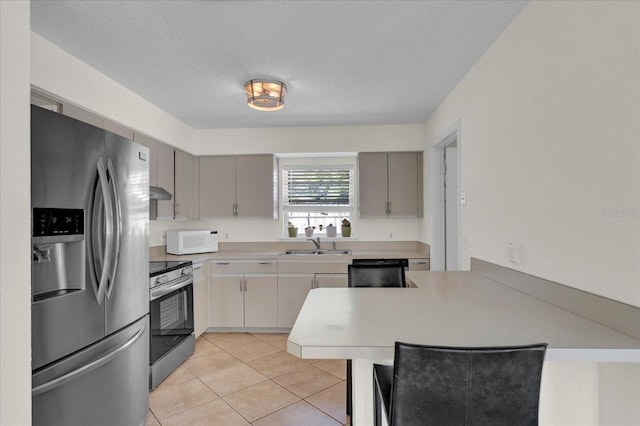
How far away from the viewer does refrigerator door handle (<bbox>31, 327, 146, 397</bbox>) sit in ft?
4.46

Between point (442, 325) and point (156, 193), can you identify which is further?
point (156, 193)

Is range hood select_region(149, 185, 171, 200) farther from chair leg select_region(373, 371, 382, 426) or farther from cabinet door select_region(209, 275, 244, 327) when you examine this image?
chair leg select_region(373, 371, 382, 426)

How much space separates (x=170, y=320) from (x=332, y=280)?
5.56 ft

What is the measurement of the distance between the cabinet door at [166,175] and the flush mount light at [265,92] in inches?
49.4

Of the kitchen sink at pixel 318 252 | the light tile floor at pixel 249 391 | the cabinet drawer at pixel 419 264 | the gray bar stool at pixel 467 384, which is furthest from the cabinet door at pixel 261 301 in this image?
the gray bar stool at pixel 467 384

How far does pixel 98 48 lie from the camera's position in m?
2.19

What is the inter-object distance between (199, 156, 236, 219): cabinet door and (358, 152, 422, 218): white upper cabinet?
1613 mm

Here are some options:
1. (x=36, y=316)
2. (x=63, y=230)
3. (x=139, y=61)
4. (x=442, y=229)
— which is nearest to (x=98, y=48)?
(x=139, y=61)

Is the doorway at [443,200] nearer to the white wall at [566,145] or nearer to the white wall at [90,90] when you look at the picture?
the white wall at [566,145]

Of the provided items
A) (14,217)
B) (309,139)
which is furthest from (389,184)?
(14,217)

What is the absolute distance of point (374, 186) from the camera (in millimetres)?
4113

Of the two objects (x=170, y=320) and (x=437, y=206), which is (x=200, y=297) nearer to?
(x=170, y=320)

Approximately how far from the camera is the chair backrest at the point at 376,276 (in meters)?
2.27

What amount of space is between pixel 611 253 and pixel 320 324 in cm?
114
